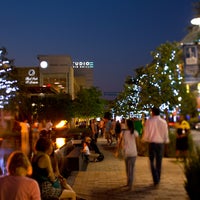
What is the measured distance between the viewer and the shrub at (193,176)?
22.1ft

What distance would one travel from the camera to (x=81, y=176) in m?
12.9

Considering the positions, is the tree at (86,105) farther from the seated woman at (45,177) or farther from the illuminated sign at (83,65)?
the illuminated sign at (83,65)

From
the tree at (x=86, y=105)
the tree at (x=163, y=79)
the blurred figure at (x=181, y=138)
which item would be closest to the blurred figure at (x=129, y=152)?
the blurred figure at (x=181, y=138)

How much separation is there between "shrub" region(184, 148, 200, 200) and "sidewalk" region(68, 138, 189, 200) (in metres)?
0.99

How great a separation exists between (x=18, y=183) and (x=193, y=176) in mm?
3015

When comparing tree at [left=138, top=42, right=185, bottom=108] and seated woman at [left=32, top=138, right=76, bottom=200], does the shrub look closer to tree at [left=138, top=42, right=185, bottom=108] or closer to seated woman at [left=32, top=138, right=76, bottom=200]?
seated woman at [left=32, top=138, right=76, bottom=200]

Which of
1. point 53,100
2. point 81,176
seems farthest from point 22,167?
point 53,100

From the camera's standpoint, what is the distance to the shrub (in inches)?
265

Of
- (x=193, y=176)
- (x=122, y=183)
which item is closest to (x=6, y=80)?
(x=122, y=183)

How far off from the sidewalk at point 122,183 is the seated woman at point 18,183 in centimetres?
378

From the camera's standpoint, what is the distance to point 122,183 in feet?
37.4

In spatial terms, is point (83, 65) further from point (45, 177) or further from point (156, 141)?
point (45, 177)

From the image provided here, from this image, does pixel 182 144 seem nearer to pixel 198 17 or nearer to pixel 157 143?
pixel 157 143

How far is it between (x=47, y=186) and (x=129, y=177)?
11.6 feet
